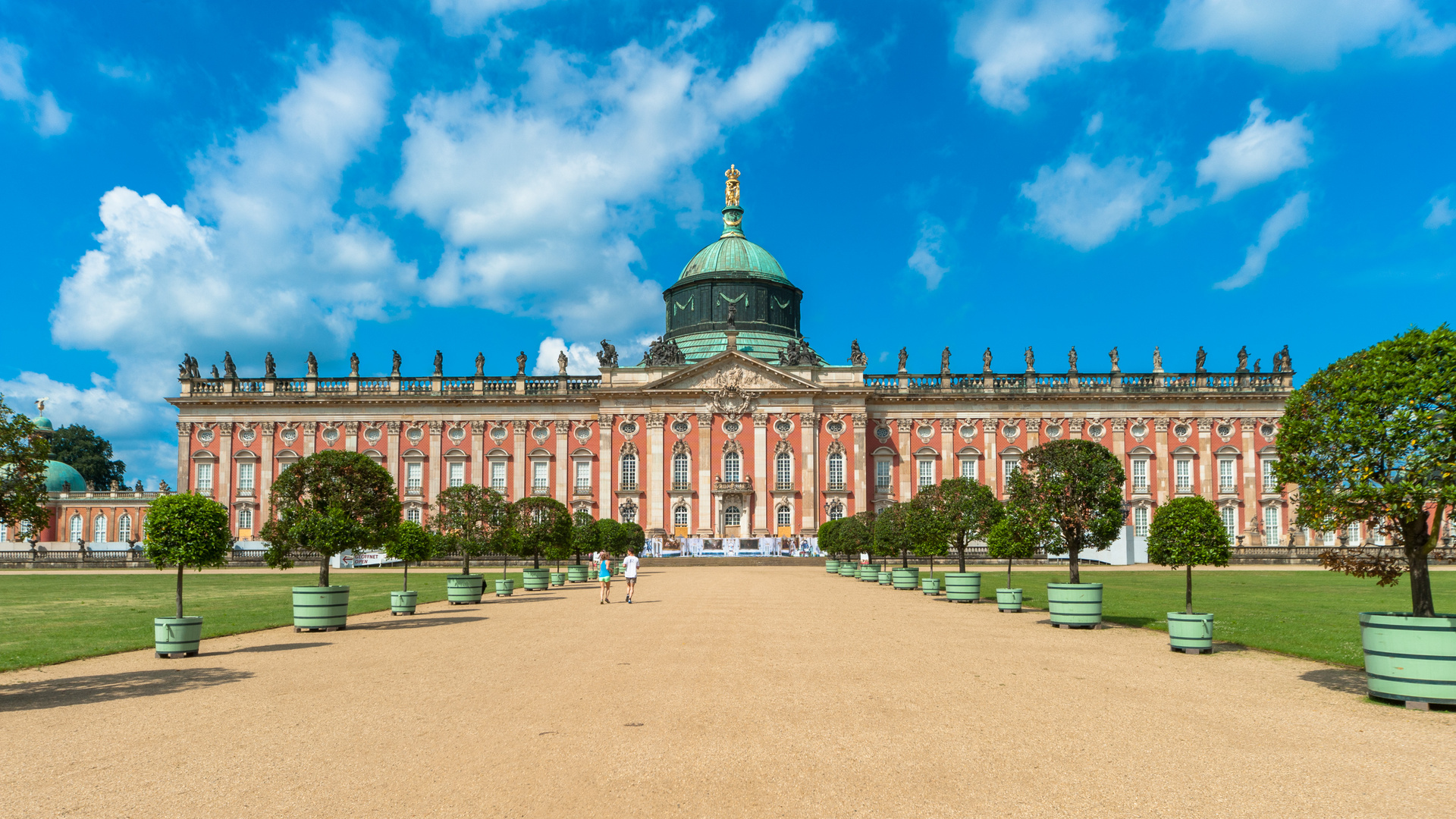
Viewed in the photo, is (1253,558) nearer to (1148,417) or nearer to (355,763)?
(1148,417)

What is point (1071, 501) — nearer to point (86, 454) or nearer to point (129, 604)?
point (129, 604)

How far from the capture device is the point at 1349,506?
11492mm

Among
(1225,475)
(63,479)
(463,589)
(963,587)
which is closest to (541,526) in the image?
(463,589)

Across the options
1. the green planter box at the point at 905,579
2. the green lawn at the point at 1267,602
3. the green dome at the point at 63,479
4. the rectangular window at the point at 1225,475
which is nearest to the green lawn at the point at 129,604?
the green planter box at the point at 905,579

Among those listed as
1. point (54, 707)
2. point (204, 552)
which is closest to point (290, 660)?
point (204, 552)

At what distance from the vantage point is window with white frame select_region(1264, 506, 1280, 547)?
6366 cm

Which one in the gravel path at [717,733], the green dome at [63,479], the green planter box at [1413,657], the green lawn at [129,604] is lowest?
the green lawn at [129,604]

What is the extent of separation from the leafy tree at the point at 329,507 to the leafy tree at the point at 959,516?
16.2 m

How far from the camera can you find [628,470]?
65062 millimetres

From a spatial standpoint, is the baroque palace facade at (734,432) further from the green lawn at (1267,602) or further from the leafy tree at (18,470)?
the leafy tree at (18,470)

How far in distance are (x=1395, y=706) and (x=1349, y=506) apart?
239 cm

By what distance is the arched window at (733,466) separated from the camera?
210 feet

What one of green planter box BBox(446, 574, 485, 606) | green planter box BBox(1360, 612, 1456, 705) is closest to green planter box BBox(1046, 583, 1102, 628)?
green planter box BBox(1360, 612, 1456, 705)

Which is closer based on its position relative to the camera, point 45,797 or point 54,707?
point 45,797
